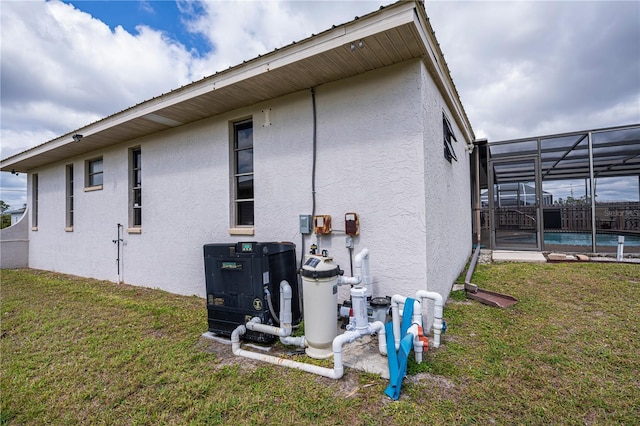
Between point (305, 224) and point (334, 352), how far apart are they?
1742 millimetres

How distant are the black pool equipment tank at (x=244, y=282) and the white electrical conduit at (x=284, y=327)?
122mm

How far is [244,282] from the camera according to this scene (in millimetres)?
2971

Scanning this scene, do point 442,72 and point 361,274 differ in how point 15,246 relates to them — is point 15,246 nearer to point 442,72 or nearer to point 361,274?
point 361,274

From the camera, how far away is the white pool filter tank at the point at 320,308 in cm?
254

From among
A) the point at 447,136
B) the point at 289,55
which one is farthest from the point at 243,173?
the point at 447,136

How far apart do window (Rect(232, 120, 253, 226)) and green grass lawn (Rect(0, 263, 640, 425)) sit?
61.9 inches

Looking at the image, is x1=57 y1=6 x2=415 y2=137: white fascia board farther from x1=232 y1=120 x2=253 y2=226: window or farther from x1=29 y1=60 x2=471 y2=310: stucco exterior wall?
x1=232 y1=120 x2=253 y2=226: window

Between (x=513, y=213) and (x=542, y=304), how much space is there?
7856mm

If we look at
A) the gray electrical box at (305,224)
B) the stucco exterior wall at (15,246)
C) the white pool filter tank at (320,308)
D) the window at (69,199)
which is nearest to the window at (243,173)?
the gray electrical box at (305,224)

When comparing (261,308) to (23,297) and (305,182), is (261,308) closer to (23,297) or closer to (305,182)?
(305,182)

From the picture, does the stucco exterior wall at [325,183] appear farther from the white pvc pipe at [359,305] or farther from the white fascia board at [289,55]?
the white pvc pipe at [359,305]

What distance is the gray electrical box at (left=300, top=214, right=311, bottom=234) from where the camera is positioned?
11.8 feet

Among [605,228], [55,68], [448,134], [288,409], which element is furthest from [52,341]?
[605,228]

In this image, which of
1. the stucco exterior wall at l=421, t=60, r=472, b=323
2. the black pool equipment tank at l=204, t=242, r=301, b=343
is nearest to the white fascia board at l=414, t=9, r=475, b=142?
the stucco exterior wall at l=421, t=60, r=472, b=323
